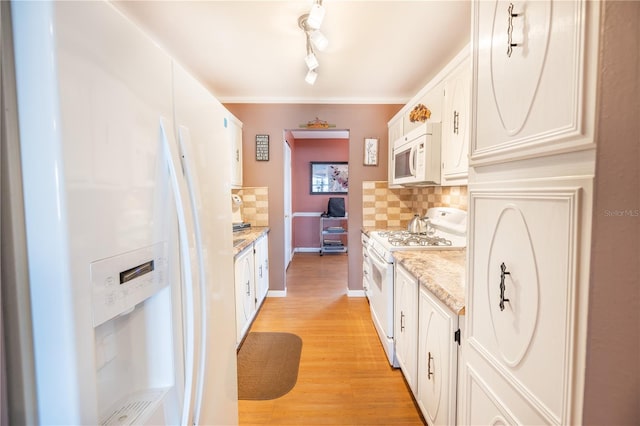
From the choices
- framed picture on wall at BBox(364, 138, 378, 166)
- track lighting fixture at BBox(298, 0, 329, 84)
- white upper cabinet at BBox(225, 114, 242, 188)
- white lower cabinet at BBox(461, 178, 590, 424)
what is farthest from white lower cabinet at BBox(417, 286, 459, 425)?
white upper cabinet at BBox(225, 114, 242, 188)

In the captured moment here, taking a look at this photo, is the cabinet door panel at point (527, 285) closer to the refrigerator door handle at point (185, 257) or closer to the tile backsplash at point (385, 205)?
the refrigerator door handle at point (185, 257)

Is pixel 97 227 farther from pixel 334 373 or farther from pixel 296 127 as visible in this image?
pixel 296 127

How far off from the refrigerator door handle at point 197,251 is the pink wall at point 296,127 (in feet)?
8.93

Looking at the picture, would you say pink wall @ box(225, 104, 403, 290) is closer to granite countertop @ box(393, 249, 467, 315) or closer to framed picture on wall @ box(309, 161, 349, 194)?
granite countertop @ box(393, 249, 467, 315)

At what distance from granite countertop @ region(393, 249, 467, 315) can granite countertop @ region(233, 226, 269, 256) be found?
1.17 metres

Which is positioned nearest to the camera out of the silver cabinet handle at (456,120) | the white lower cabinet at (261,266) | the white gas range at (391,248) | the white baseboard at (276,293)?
the silver cabinet handle at (456,120)

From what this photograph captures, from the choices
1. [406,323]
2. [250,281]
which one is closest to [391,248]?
[406,323]

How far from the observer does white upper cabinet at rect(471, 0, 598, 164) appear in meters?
0.57

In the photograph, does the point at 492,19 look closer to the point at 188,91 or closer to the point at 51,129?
the point at 188,91

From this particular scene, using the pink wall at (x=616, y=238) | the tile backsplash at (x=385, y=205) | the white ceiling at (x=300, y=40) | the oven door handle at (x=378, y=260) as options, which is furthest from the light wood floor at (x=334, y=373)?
the white ceiling at (x=300, y=40)

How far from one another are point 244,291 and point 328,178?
4.09 meters

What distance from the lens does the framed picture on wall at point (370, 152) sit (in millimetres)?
3471

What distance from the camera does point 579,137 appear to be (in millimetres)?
559

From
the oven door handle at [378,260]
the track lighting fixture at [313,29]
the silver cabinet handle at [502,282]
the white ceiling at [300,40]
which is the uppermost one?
the white ceiling at [300,40]
